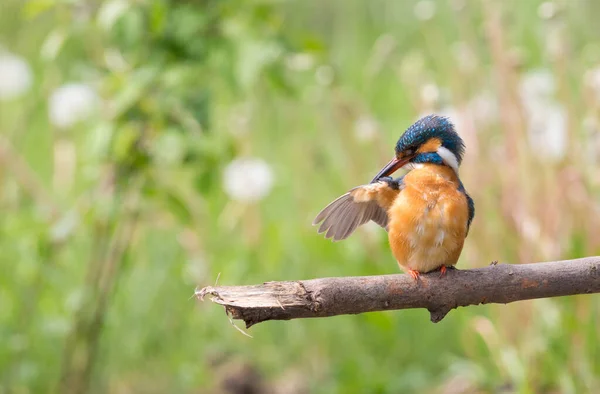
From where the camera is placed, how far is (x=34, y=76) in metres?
5.36

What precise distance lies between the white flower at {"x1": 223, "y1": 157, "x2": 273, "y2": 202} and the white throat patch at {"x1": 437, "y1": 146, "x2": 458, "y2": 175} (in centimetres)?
178

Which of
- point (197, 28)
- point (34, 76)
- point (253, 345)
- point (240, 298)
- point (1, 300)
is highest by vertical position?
point (34, 76)

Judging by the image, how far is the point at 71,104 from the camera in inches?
143

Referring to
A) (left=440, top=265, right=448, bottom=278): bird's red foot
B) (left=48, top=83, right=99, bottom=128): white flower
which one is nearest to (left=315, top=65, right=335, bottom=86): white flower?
(left=48, top=83, right=99, bottom=128): white flower

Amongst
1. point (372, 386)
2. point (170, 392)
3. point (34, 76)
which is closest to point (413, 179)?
point (372, 386)

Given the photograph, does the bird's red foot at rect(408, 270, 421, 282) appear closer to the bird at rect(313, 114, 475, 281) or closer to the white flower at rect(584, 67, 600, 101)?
the bird at rect(313, 114, 475, 281)

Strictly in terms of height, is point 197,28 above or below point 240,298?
above

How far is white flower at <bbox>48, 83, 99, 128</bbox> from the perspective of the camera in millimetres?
3613

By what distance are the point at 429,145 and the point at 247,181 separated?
5.94ft

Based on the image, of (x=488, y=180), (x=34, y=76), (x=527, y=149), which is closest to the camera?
(x=527, y=149)

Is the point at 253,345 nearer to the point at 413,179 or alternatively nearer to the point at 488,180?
the point at 488,180

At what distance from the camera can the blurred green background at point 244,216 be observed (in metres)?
2.74

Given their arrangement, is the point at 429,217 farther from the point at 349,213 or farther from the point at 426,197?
the point at 349,213

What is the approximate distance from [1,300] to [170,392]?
723 millimetres
